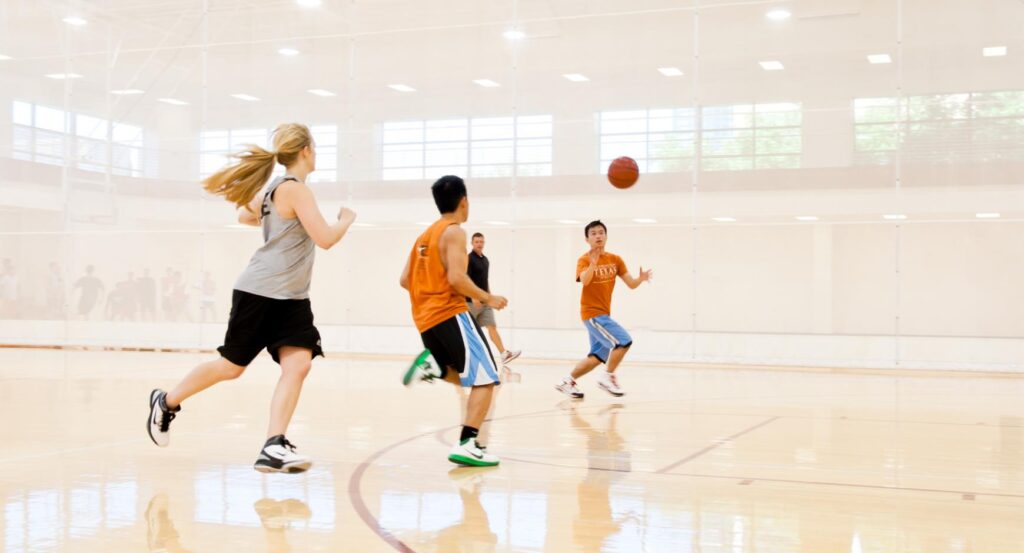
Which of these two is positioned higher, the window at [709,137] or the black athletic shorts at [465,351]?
the window at [709,137]

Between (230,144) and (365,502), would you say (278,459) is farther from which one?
(230,144)

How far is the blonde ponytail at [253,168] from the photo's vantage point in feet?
15.5

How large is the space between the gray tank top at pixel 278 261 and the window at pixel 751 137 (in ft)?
31.9

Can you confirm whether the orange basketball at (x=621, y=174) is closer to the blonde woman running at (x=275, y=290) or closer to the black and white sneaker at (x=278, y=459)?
the blonde woman running at (x=275, y=290)

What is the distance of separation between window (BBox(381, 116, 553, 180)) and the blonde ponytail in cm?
968

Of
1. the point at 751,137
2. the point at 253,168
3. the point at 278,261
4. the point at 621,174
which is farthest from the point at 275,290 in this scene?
the point at 751,137

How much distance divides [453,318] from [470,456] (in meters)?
0.65

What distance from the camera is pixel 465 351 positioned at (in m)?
A: 5.05

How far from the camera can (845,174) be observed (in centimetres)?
1323

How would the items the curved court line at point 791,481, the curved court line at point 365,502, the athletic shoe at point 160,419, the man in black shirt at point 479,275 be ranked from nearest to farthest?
the curved court line at point 365,502, the curved court line at point 791,481, the athletic shoe at point 160,419, the man in black shirt at point 479,275

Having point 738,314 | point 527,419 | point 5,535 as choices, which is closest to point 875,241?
point 738,314

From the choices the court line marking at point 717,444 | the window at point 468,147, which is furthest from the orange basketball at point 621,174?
the court line marking at point 717,444

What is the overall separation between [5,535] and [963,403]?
7.37 m

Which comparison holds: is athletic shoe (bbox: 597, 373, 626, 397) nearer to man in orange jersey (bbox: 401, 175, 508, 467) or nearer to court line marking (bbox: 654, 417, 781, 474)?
court line marking (bbox: 654, 417, 781, 474)
